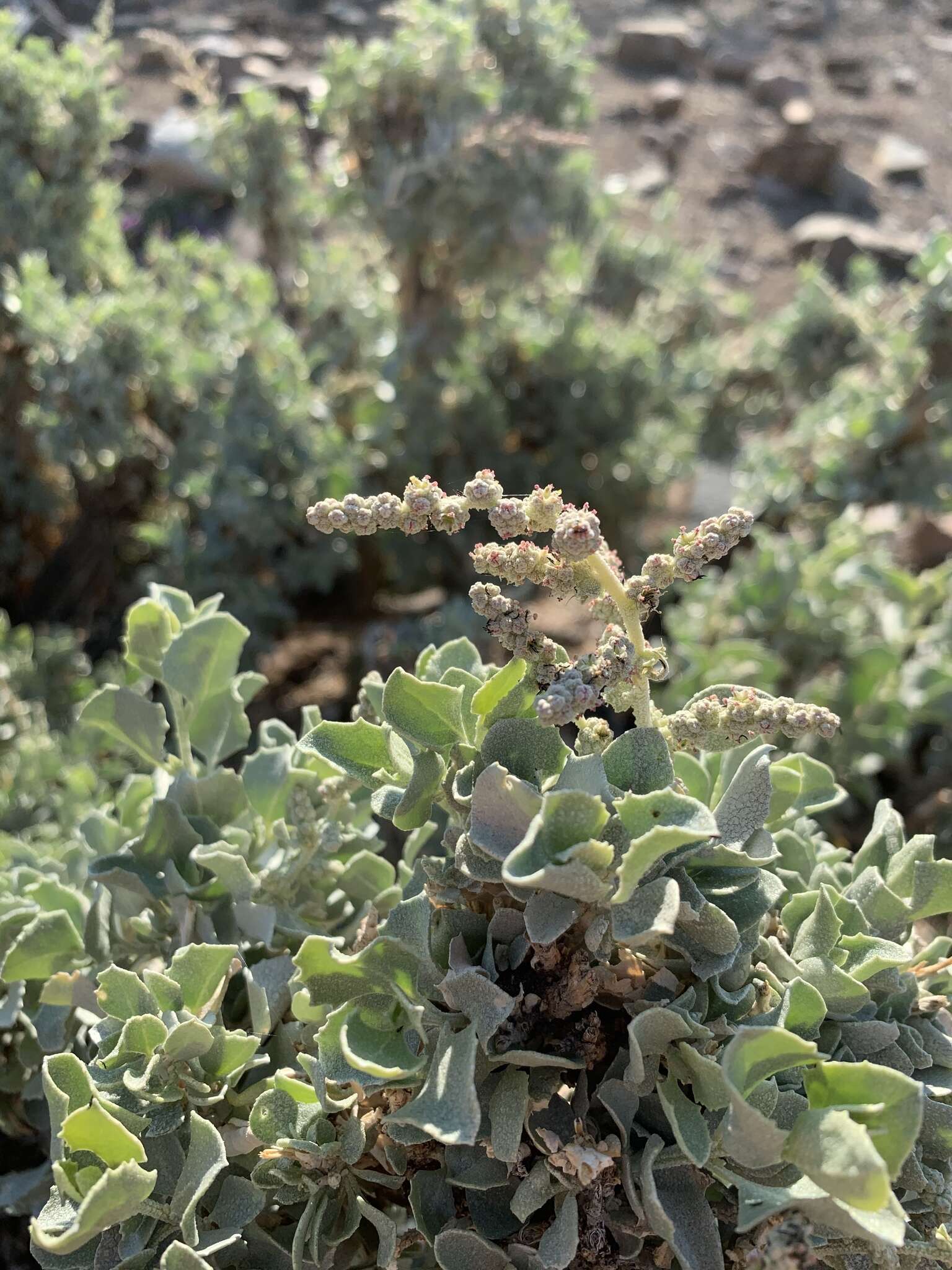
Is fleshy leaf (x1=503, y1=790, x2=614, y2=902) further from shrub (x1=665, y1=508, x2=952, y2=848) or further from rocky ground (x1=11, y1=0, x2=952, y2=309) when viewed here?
rocky ground (x1=11, y1=0, x2=952, y2=309)

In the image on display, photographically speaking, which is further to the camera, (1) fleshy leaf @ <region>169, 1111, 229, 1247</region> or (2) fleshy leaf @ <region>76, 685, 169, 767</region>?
(2) fleshy leaf @ <region>76, 685, 169, 767</region>

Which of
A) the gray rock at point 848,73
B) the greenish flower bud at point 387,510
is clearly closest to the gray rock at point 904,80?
the gray rock at point 848,73

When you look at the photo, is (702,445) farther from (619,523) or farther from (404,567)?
(404,567)

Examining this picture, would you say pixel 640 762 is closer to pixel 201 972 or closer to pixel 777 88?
pixel 201 972

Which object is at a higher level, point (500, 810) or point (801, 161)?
point (500, 810)

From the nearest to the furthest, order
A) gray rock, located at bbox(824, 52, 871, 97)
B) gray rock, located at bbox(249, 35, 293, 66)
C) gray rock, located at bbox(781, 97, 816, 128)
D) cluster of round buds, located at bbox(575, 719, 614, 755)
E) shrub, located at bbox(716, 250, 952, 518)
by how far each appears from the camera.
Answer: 1. cluster of round buds, located at bbox(575, 719, 614, 755)
2. shrub, located at bbox(716, 250, 952, 518)
3. gray rock, located at bbox(781, 97, 816, 128)
4. gray rock, located at bbox(249, 35, 293, 66)
5. gray rock, located at bbox(824, 52, 871, 97)

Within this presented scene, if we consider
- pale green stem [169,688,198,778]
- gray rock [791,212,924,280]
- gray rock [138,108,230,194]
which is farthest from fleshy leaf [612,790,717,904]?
gray rock [138,108,230,194]

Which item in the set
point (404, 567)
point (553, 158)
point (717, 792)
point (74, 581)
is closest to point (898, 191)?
point (553, 158)

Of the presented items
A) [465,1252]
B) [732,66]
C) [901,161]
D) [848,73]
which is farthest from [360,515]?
[848,73]
